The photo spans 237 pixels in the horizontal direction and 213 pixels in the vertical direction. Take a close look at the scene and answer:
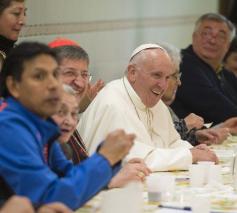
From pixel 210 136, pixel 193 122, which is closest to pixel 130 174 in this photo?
pixel 210 136

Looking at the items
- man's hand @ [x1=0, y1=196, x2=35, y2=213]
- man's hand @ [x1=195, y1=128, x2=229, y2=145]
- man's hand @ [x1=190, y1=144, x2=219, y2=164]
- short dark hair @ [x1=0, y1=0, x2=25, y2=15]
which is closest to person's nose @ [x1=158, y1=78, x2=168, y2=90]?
man's hand @ [x1=190, y1=144, x2=219, y2=164]

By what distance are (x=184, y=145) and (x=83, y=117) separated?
743 millimetres

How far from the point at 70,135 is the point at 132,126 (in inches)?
43.7

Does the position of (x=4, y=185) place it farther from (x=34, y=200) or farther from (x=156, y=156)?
(x=156, y=156)

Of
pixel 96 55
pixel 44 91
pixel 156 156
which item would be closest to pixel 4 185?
pixel 44 91

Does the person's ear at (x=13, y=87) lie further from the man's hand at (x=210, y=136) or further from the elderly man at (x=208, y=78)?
the elderly man at (x=208, y=78)

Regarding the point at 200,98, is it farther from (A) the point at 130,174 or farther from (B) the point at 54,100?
(B) the point at 54,100

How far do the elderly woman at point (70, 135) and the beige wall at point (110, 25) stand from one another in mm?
1711

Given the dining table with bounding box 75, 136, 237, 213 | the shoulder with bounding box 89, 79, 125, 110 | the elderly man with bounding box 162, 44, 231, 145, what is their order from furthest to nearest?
1. the elderly man with bounding box 162, 44, 231, 145
2. the shoulder with bounding box 89, 79, 125, 110
3. the dining table with bounding box 75, 136, 237, 213

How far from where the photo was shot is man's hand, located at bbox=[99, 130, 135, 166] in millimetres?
2232

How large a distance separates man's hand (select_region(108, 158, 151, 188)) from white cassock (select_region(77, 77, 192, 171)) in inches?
15.6

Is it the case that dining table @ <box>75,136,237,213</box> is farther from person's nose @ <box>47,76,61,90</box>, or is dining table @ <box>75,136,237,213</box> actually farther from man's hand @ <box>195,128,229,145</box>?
man's hand @ <box>195,128,229,145</box>

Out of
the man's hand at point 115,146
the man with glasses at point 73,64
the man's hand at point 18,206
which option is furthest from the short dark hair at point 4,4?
the man's hand at point 18,206

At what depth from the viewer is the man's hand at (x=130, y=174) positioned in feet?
9.53
